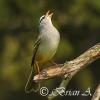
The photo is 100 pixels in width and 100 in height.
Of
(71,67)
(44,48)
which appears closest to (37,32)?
(44,48)

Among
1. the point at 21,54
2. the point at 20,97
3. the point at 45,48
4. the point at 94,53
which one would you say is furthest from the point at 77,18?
the point at 94,53

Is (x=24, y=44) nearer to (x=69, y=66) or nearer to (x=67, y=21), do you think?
(x=67, y=21)

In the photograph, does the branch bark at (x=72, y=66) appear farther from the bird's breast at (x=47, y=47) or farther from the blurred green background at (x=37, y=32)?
the blurred green background at (x=37, y=32)

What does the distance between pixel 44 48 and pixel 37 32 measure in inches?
220

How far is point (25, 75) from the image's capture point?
13930mm

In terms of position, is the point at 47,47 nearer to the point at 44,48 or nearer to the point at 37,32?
the point at 44,48

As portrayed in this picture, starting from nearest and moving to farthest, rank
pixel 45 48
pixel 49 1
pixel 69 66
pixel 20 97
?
pixel 69 66 → pixel 45 48 → pixel 49 1 → pixel 20 97

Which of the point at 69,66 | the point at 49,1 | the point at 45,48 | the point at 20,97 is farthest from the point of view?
the point at 20,97

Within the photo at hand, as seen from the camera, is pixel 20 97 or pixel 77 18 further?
pixel 20 97

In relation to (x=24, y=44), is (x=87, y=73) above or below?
below

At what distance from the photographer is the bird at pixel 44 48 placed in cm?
760

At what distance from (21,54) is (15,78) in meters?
0.65

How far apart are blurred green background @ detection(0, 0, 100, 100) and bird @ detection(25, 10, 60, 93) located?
496cm

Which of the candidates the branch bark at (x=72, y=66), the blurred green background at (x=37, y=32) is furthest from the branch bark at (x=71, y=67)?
the blurred green background at (x=37, y=32)
